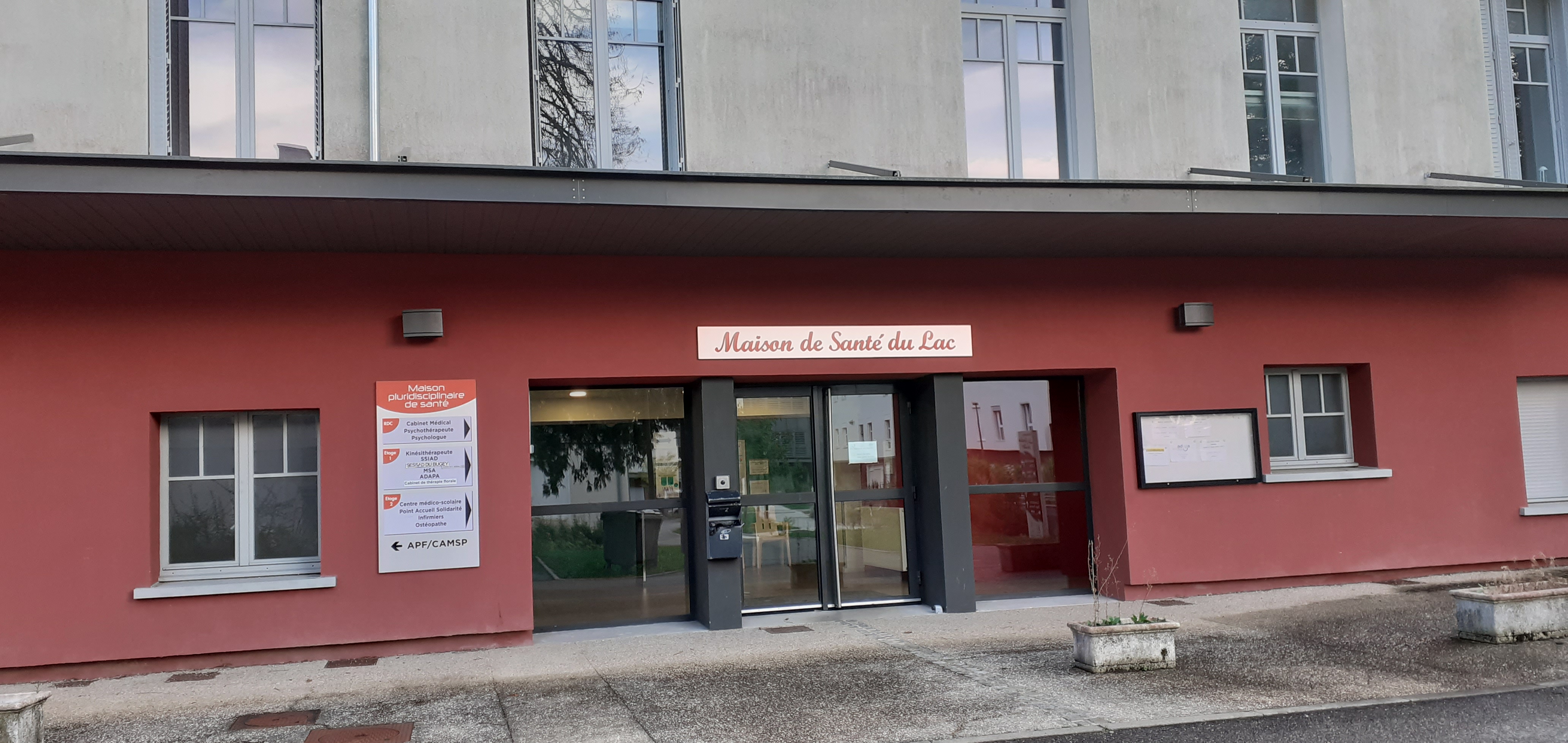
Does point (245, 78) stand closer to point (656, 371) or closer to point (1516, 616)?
point (656, 371)

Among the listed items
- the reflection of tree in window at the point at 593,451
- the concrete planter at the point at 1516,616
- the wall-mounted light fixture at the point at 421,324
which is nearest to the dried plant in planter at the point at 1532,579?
the concrete planter at the point at 1516,616

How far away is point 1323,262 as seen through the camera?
10.2 m

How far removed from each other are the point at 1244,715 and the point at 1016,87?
18.7 ft

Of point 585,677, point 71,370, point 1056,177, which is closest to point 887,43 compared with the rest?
point 1056,177

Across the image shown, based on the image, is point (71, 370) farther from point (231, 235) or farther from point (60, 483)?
point (231, 235)

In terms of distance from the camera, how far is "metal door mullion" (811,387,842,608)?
944 cm

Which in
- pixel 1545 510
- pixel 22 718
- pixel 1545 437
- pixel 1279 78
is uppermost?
pixel 1279 78

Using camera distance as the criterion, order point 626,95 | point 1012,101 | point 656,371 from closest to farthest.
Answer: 1. point 626,95
2. point 656,371
3. point 1012,101

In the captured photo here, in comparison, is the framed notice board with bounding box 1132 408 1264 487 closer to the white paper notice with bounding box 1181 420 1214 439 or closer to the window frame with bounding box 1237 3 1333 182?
the white paper notice with bounding box 1181 420 1214 439

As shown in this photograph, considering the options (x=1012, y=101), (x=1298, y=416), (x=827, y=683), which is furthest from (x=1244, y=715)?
(x=1012, y=101)

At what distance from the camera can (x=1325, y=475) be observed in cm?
985

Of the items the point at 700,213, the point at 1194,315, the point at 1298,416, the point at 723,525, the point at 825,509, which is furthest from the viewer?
the point at 1298,416

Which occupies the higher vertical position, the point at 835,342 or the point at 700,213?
the point at 700,213

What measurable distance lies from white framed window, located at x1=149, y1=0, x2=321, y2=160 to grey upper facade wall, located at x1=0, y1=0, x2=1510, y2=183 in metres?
0.23
